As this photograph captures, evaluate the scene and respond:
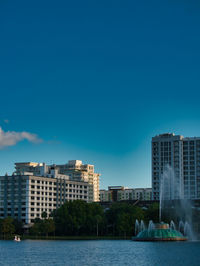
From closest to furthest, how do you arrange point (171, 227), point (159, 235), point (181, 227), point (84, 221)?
point (159, 235) < point (171, 227) < point (181, 227) < point (84, 221)

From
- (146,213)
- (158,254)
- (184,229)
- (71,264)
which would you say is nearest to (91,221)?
(146,213)

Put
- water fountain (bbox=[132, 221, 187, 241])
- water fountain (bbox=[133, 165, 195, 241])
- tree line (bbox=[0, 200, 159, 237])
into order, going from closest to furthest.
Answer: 1. water fountain (bbox=[132, 221, 187, 241])
2. water fountain (bbox=[133, 165, 195, 241])
3. tree line (bbox=[0, 200, 159, 237])

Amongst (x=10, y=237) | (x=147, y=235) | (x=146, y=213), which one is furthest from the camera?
(x=10, y=237)

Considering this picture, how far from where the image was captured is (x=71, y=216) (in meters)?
164

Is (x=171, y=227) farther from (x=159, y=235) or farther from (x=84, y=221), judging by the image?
(x=84, y=221)

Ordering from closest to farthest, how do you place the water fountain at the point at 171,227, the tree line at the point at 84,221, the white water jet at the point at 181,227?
the water fountain at the point at 171,227 < the white water jet at the point at 181,227 < the tree line at the point at 84,221

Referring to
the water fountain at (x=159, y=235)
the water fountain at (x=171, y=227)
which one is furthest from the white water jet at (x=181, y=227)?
the water fountain at (x=159, y=235)

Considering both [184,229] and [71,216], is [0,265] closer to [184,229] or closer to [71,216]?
[184,229]

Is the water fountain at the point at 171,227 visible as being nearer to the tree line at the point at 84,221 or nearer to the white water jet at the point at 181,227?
the white water jet at the point at 181,227

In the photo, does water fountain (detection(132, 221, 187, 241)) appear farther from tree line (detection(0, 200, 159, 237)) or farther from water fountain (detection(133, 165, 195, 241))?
tree line (detection(0, 200, 159, 237))

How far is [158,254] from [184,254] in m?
3.96

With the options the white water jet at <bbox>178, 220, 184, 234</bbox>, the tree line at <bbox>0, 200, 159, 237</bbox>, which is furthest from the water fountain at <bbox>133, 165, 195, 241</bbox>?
the tree line at <bbox>0, 200, 159, 237</bbox>

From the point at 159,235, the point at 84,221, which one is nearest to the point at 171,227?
the point at 159,235

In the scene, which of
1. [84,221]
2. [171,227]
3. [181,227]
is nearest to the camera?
[171,227]
